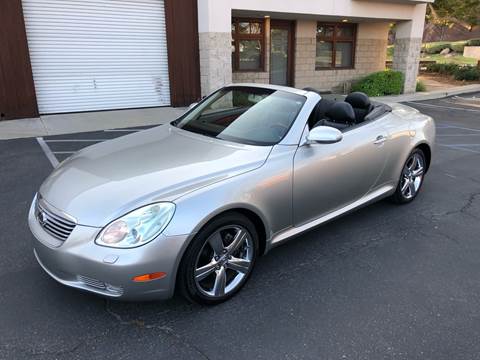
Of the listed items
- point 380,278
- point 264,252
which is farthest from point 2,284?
point 380,278

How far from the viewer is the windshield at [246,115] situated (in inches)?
142

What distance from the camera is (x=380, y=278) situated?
135 inches

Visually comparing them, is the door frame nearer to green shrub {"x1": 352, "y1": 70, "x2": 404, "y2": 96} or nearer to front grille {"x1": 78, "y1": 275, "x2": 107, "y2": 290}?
green shrub {"x1": 352, "y1": 70, "x2": 404, "y2": 96}

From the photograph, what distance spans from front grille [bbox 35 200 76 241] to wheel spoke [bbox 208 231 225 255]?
2.90 ft

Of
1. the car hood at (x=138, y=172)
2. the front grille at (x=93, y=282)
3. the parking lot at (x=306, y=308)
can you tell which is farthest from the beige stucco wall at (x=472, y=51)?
the front grille at (x=93, y=282)

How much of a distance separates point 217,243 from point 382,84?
14.4 meters

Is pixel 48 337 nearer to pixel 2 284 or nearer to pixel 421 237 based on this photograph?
pixel 2 284

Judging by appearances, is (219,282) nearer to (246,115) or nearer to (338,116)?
(246,115)

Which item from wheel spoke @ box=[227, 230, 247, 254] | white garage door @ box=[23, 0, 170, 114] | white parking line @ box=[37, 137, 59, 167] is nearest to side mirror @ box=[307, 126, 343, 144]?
wheel spoke @ box=[227, 230, 247, 254]

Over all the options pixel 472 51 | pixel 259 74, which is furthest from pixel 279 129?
pixel 472 51

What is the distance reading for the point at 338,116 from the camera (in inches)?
159

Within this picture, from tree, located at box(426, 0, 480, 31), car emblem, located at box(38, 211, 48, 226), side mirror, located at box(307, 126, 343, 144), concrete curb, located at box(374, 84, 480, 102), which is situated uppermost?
tree, located at box(426, 0, 480, 31)

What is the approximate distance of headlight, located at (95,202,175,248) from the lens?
254cm

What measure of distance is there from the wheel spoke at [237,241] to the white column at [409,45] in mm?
15023
